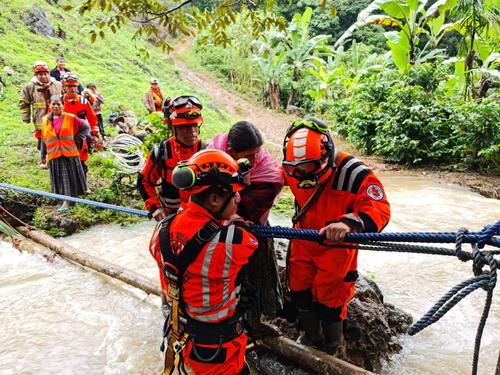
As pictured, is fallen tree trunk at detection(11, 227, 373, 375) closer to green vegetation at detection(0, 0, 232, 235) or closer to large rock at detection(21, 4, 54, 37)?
green vegetation at detection(0, 0, 232, 235)

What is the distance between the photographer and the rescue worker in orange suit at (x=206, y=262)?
1.83 m

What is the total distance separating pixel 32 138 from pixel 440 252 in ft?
31.9

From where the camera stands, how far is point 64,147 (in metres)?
5.85

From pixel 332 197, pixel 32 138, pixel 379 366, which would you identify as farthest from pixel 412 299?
pixel 32 138

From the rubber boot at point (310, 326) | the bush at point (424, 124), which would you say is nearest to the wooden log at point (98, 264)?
the rubber boot at point (310, 326)

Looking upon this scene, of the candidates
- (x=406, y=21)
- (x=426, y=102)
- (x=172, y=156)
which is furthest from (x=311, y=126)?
(x=406, y=21)

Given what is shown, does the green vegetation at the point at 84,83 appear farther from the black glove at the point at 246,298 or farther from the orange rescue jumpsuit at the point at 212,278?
the black glove at the point at 246,298

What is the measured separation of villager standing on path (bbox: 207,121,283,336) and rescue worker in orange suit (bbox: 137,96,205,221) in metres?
0.53

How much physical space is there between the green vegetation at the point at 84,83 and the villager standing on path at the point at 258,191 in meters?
1.51

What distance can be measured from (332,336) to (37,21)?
66.2 ft

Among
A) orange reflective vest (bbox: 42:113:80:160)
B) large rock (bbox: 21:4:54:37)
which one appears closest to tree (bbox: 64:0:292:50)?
orange reflective vest (bbox: 42:113:80:160)

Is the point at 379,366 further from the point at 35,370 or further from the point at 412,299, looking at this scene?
the point at 35,370

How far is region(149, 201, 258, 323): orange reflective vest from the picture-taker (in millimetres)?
1854

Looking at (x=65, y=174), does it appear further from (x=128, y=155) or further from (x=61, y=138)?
(x=128, y=155)
